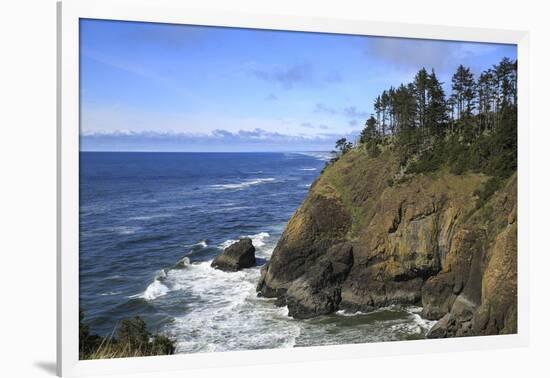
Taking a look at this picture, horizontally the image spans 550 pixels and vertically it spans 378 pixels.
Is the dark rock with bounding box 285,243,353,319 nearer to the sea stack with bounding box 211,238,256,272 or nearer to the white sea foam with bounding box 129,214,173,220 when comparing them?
the sea stack with bounding box 211,238,256,272

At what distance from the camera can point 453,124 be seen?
31.3 ft

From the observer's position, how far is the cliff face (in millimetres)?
9070

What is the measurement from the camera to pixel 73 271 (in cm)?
734

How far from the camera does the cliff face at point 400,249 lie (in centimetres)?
907

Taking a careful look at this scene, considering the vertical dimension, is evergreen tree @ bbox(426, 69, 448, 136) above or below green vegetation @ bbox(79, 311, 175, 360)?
above

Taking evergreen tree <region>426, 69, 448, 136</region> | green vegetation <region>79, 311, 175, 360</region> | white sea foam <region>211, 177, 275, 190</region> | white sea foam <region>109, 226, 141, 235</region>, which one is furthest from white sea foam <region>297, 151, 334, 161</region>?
green vegetation <region>79, 311, 175, 360</region>

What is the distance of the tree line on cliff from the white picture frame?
0.22m

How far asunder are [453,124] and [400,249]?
1879mm

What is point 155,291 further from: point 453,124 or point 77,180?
point 453,124

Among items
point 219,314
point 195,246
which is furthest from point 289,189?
point 219,314

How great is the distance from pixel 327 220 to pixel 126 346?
10.7 ft

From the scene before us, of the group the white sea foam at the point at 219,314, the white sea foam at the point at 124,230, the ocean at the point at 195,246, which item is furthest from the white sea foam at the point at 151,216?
the white sea foam at the point at 219,314

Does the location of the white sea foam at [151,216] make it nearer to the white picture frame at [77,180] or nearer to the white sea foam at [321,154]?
the white picture frame at [77,180]
